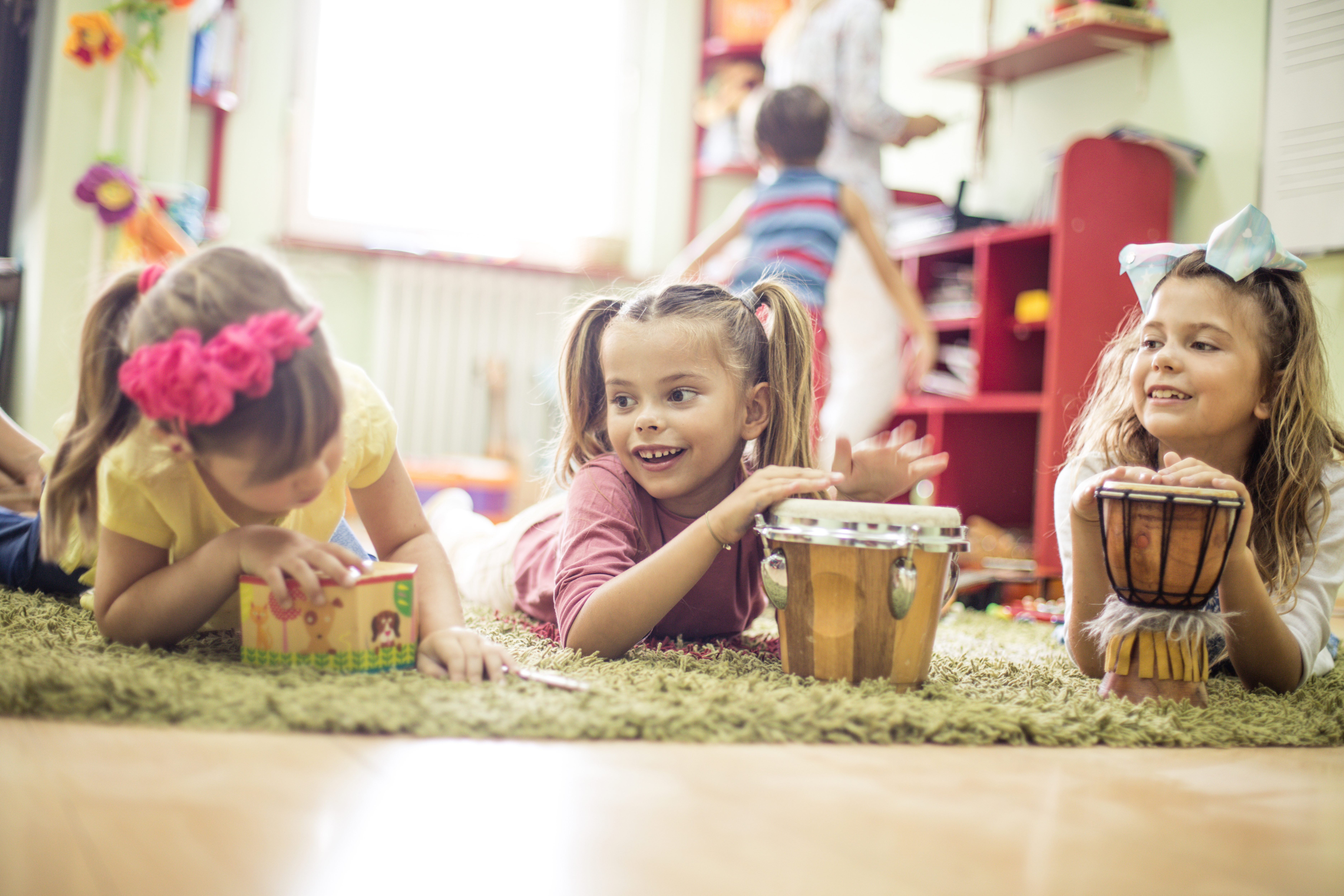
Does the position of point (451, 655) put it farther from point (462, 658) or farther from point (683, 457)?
point (683, 457)

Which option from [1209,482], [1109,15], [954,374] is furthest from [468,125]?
[1209,482]

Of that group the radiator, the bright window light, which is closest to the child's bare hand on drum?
the radiator

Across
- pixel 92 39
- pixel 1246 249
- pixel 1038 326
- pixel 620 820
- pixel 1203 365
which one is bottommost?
pixel 620 820

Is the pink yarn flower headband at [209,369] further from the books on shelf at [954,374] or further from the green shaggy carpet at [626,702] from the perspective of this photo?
the books on shelf at [954,374]

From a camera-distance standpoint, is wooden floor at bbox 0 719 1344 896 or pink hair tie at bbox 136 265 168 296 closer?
wooden floor at bbox 0 719 1344 896

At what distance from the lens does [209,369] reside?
104 cm

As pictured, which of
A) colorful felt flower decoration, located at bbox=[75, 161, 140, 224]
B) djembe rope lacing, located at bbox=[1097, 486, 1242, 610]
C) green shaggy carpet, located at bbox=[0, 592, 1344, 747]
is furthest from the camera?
colorful felt flower decoration, located at bbox=[75, 161, 140, 224]

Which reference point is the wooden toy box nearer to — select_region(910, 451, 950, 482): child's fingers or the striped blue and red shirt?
select_region(910, 451, 950, 482): child's fingers

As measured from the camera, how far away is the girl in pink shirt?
1.30m

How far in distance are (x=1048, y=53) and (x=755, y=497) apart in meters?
2.84

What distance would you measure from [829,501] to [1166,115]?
2673mm

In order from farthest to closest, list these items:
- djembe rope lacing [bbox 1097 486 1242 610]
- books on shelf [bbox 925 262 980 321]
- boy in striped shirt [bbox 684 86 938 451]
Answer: books on shelf [bbox 925 262 980 321] → boy in striped shirt [bbox 684 86 938 451] → djembe rope lacing [bbox 1097 486 1242 610]

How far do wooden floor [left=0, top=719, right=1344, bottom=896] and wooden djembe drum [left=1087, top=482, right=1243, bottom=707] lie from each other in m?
0.25

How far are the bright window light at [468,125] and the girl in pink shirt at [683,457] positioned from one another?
3.44 m
